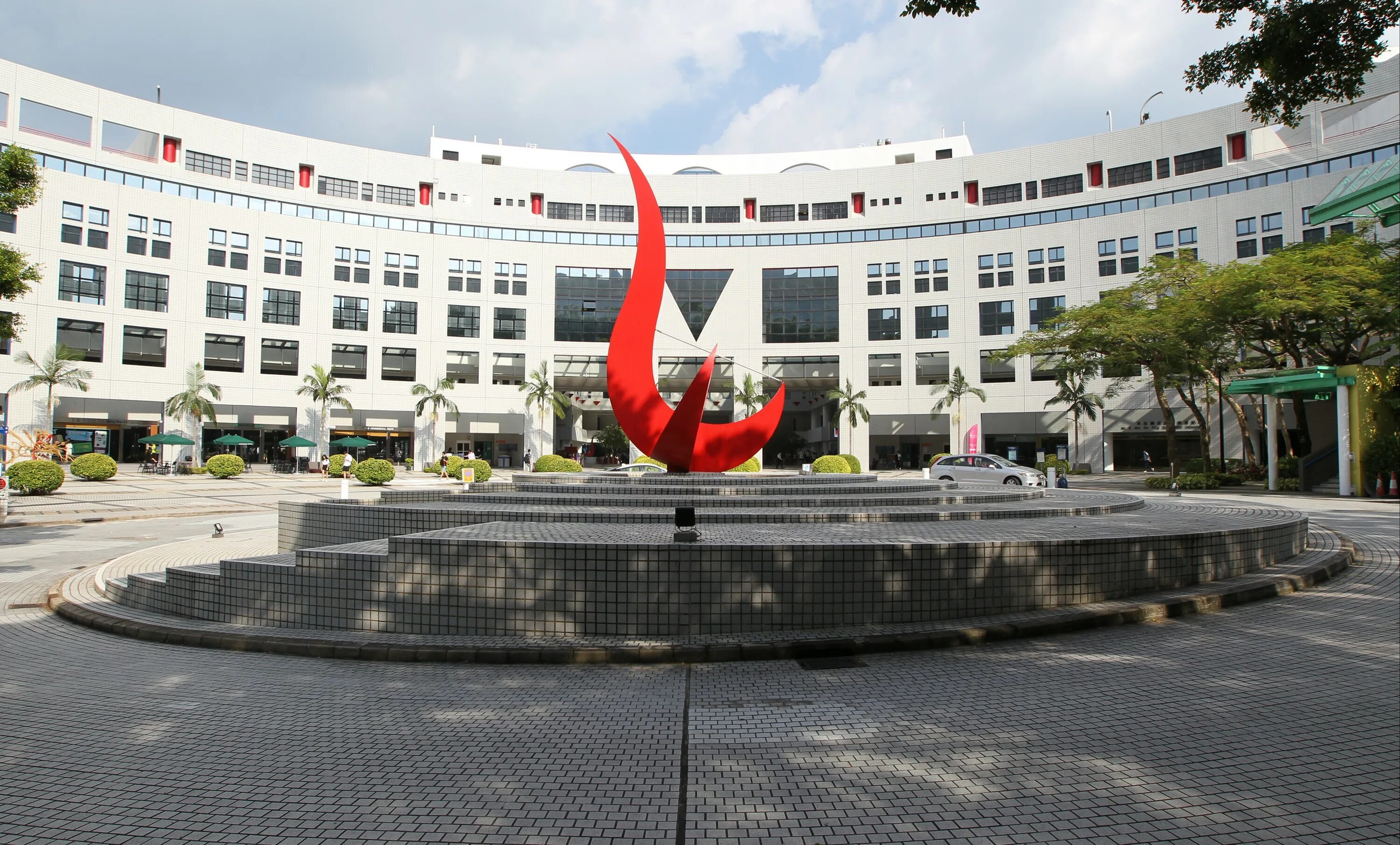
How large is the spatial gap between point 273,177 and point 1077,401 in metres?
55.5

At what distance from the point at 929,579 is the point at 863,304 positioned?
4811cm

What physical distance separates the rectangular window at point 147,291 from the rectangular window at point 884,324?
153 feet

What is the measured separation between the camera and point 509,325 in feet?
172

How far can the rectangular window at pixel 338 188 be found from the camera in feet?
163

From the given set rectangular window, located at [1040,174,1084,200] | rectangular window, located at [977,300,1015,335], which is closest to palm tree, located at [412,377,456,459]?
rectangular window, located at [977,300,1015,335]

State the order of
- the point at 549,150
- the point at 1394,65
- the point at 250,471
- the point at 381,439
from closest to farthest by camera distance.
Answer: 1. the point at 1394,65
2. the point at 250,471
3. the point at 381,439
4. the point at 549,150

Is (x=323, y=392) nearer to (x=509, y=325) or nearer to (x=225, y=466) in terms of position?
(x=225, y=466)

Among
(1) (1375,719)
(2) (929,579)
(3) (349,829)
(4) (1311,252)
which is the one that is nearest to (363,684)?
(3) (349,829)

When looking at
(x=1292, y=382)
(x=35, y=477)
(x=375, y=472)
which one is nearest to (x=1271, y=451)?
(x=1292, y=382)

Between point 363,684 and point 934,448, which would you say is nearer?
point 363,684

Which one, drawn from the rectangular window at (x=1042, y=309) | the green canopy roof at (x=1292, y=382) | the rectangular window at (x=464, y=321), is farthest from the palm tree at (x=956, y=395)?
the rectangular window at (x=464, y=321)

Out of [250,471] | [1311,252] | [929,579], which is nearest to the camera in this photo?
[929,579]

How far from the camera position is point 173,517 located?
1844 centimetres

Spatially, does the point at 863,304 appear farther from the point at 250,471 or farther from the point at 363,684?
the point at 363,684
